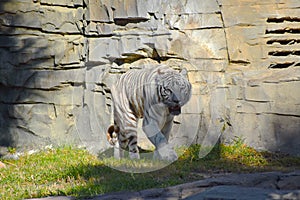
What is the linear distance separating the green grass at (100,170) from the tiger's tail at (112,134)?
0.34m

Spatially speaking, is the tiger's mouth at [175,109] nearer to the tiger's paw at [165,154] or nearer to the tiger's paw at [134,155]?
the tiger's paw at [165,154]

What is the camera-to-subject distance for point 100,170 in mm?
7145

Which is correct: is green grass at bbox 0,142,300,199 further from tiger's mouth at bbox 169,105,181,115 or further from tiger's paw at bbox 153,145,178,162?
tiger's mouth at bbox 169,105,181,115

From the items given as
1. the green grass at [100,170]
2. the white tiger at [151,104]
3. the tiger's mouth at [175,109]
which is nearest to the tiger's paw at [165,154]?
the white tiger at [151,104]

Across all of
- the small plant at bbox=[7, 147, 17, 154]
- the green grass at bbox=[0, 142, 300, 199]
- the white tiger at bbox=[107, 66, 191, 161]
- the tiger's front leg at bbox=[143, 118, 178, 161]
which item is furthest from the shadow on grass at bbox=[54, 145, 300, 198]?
the small plant at bbox=[7, 147, 17, 154]

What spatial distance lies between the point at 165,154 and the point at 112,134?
102 cm

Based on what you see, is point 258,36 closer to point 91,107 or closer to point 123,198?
point 91,107

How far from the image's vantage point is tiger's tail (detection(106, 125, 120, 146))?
26.4ft

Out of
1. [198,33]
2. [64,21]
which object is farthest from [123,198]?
[64,21]

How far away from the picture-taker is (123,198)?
523cm

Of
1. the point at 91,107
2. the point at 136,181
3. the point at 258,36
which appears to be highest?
the point at 258,36

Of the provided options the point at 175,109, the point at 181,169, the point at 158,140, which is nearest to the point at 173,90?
the point at 175,109

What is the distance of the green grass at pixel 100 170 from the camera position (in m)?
6.25

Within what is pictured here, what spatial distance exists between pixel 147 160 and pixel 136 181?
1.17m
